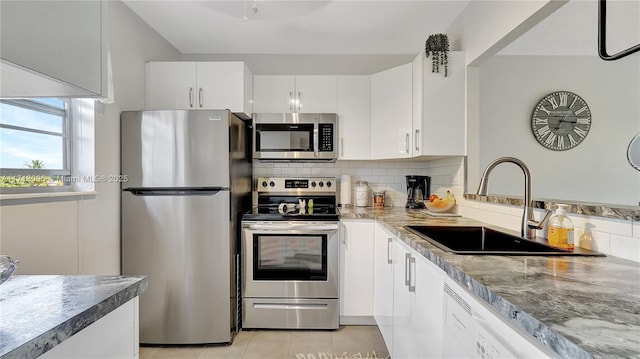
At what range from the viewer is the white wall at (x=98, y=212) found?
1.49 metres

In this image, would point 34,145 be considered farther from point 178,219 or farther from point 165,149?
point 178,219

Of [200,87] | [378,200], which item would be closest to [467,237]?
[378,200]

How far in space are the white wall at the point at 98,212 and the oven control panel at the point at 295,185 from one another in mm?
1196

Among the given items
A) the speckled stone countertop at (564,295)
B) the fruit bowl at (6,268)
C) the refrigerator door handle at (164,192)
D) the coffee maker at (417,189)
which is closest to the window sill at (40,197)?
the refrigerator door handle at (164,192)

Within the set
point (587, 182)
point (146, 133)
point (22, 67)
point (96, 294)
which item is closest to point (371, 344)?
point (587, 182)

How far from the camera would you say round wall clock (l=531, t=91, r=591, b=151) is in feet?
6.69

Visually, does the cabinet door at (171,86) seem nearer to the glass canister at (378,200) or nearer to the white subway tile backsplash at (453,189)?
the white subway tile backsplash at (453,189)

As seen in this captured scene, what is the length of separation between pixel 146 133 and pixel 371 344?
7.19 feet

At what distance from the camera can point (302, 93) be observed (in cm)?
280

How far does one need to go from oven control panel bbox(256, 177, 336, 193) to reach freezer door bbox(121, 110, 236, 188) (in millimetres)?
832

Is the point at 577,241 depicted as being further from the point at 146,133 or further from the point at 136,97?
the point at 136,97

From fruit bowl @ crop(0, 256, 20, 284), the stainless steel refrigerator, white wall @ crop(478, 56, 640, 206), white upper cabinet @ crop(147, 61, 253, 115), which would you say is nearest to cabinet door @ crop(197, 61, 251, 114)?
white upper cabinet @ crop(147, 61, 253, 115)

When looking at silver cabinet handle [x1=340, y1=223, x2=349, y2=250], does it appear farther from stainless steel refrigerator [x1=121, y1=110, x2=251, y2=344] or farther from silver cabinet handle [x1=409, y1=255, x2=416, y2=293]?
silver cabinet handle [x1=409, y1=255, x2=416, y2=293]

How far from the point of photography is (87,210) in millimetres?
1881
